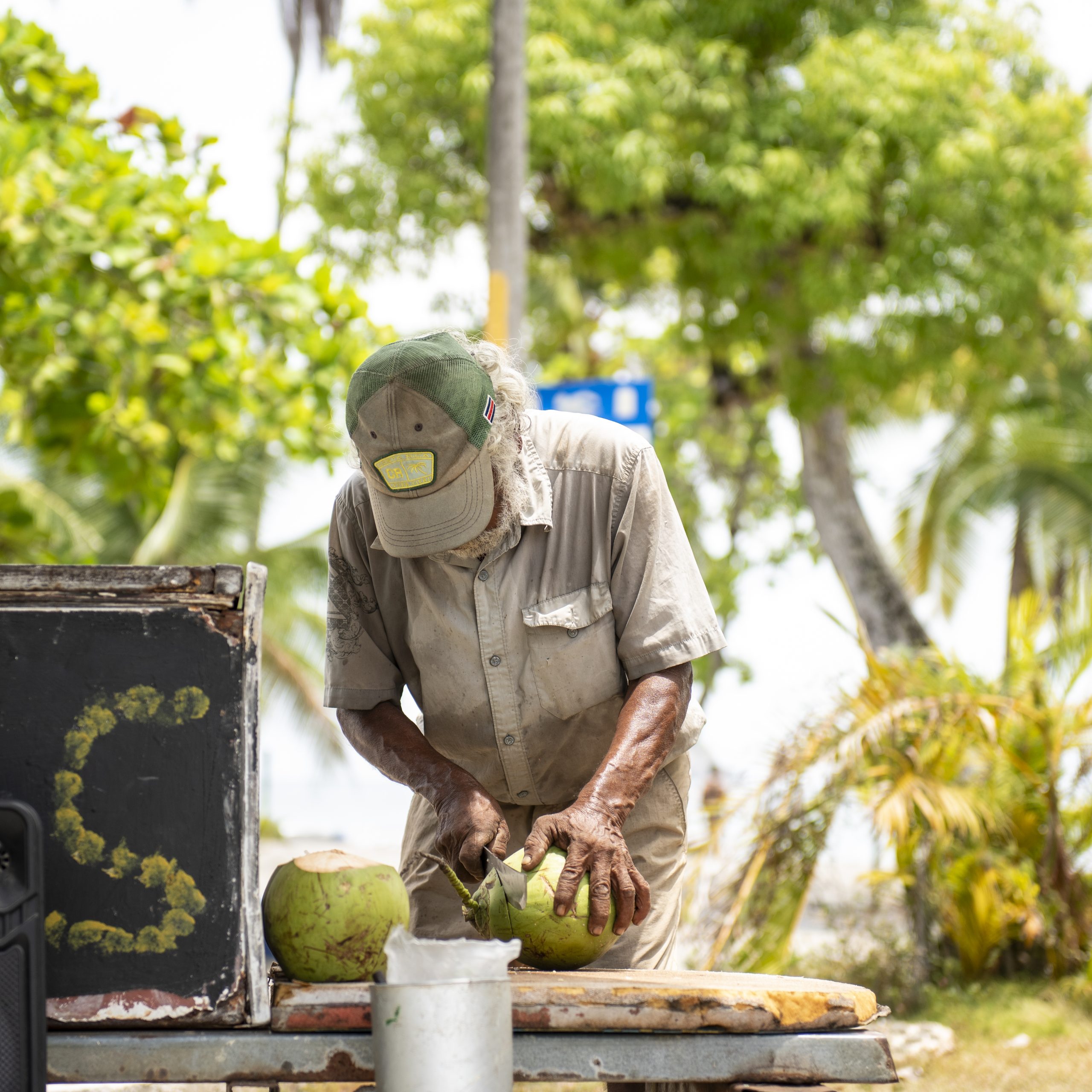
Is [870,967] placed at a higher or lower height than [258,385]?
lower

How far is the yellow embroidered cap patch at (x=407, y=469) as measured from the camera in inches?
73.8

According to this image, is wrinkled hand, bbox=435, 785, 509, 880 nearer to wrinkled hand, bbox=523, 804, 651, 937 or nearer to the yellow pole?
wrinkled hand, bbox=523, 804, 651, 937

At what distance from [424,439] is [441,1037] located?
908 mm

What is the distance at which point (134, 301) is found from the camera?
4.37 metres

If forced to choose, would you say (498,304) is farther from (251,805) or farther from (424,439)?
(251,805)

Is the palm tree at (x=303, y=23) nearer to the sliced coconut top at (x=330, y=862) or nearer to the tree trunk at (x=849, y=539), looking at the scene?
the tree trunk at (x=849, y=539)

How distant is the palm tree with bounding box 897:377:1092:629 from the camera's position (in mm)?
13016

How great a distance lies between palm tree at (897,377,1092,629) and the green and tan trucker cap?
11.0 meters

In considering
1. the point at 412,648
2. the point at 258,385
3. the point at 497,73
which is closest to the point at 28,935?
the point at 412,648

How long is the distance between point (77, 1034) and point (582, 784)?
1043 mm

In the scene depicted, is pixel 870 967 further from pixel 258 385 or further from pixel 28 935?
pixel 28 935

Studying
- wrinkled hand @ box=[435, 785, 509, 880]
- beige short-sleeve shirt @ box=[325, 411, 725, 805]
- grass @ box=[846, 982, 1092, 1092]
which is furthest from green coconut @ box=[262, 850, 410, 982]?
grass @ box=[846, 982, 1092, 1092]

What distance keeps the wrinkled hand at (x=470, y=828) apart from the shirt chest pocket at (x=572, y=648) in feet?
0.75

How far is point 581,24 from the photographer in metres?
8.95
